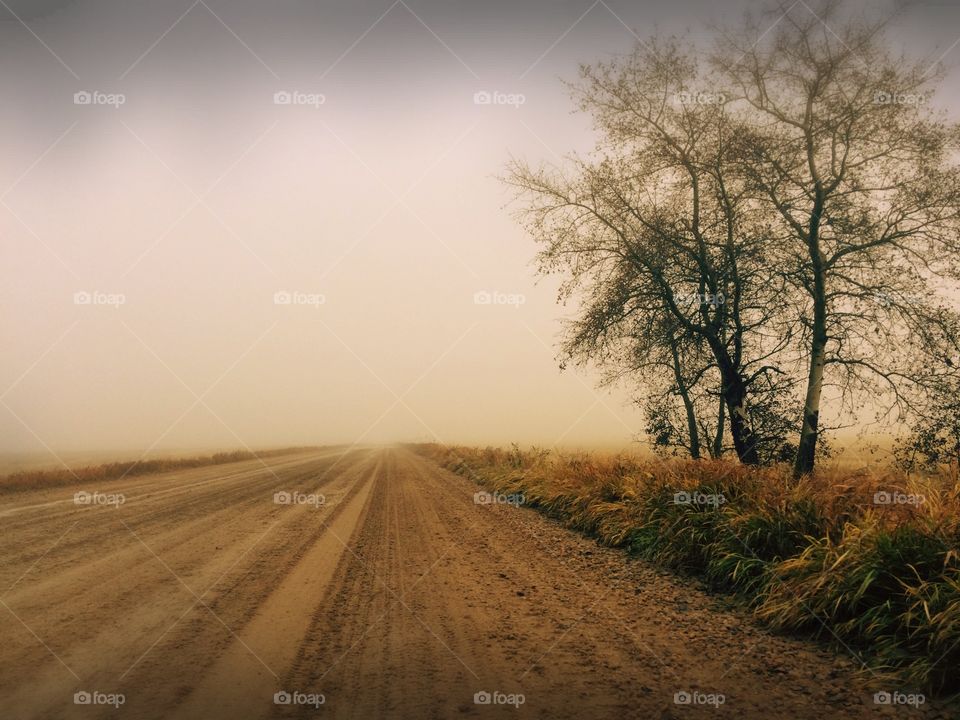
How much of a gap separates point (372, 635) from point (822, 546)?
3846mm

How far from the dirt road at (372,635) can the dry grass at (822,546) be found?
0.29 meters

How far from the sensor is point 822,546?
4.84 meters

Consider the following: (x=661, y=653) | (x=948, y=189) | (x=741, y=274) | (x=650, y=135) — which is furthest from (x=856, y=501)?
(x=650, y=135)

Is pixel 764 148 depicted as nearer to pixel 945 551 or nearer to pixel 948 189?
pixel 948 189

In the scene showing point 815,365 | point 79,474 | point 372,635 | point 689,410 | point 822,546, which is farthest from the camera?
point 79,474

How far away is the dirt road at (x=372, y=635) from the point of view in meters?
3.29

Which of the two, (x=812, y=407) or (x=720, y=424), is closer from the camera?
(x=812, y=407)

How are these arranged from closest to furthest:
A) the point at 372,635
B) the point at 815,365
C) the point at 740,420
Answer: the point at 372,635 → the point at 815,365 → the point at 740,420

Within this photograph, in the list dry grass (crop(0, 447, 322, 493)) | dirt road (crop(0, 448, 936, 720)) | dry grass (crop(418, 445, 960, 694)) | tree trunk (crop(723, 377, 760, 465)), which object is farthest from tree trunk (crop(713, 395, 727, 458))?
dry grass (crop(0, 447, 322, 493))

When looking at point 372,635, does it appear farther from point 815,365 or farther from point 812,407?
point 815,365

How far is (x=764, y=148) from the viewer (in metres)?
11.4

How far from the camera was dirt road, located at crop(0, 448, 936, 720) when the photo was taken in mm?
3295

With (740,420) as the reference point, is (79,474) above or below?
below

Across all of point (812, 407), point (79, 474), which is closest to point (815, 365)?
point (812, 407)
